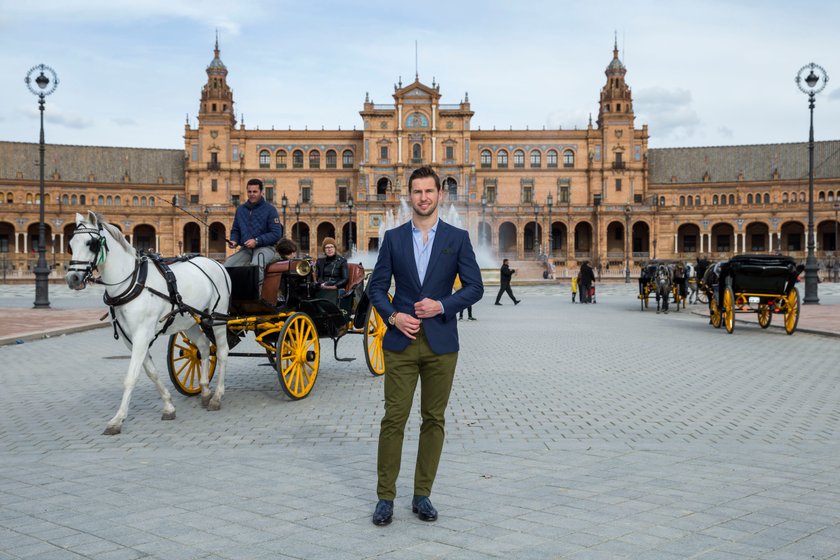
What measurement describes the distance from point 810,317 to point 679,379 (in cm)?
1205

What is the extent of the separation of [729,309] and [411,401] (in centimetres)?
1415

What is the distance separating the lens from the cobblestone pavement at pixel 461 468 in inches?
168

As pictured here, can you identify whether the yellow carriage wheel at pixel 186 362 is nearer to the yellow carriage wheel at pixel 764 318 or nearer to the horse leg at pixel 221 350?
the horse leg at pixel 221 350

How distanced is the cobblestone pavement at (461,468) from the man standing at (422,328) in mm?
333

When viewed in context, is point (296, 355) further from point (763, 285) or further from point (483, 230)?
point (483, 230)

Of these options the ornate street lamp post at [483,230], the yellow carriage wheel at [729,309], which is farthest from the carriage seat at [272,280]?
the ornate street lamp post at [483,230]

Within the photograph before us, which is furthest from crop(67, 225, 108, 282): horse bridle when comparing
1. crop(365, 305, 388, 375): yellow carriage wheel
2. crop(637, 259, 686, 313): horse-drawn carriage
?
crop(637, 259, 686, 313): horse-drawn carriage

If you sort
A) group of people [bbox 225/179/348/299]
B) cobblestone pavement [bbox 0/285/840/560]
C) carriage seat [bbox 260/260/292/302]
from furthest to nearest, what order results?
group of people [bbox 225/179/348/299] → carriage seat [bbox 260/260/292/302] → cobblestone pavement [bbox 0/285/840/560]

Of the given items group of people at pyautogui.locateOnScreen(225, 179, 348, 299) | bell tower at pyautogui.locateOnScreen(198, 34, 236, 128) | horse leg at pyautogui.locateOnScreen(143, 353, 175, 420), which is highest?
bell tower at pyautogui.locateOnScreen(198, 34, 236, 128)

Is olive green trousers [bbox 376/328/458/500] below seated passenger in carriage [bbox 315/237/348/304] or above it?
below

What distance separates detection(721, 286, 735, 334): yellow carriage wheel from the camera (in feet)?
55.1

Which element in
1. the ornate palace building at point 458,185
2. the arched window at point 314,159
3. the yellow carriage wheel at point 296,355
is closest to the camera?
the yellow carriage wheel at point 296,355

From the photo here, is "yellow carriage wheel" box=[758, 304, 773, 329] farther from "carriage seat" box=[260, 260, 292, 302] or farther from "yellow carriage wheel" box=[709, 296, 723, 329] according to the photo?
"carriage seat" box=[260, 260, 292, 302]

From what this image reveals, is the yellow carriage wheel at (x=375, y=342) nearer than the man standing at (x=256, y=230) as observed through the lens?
No
